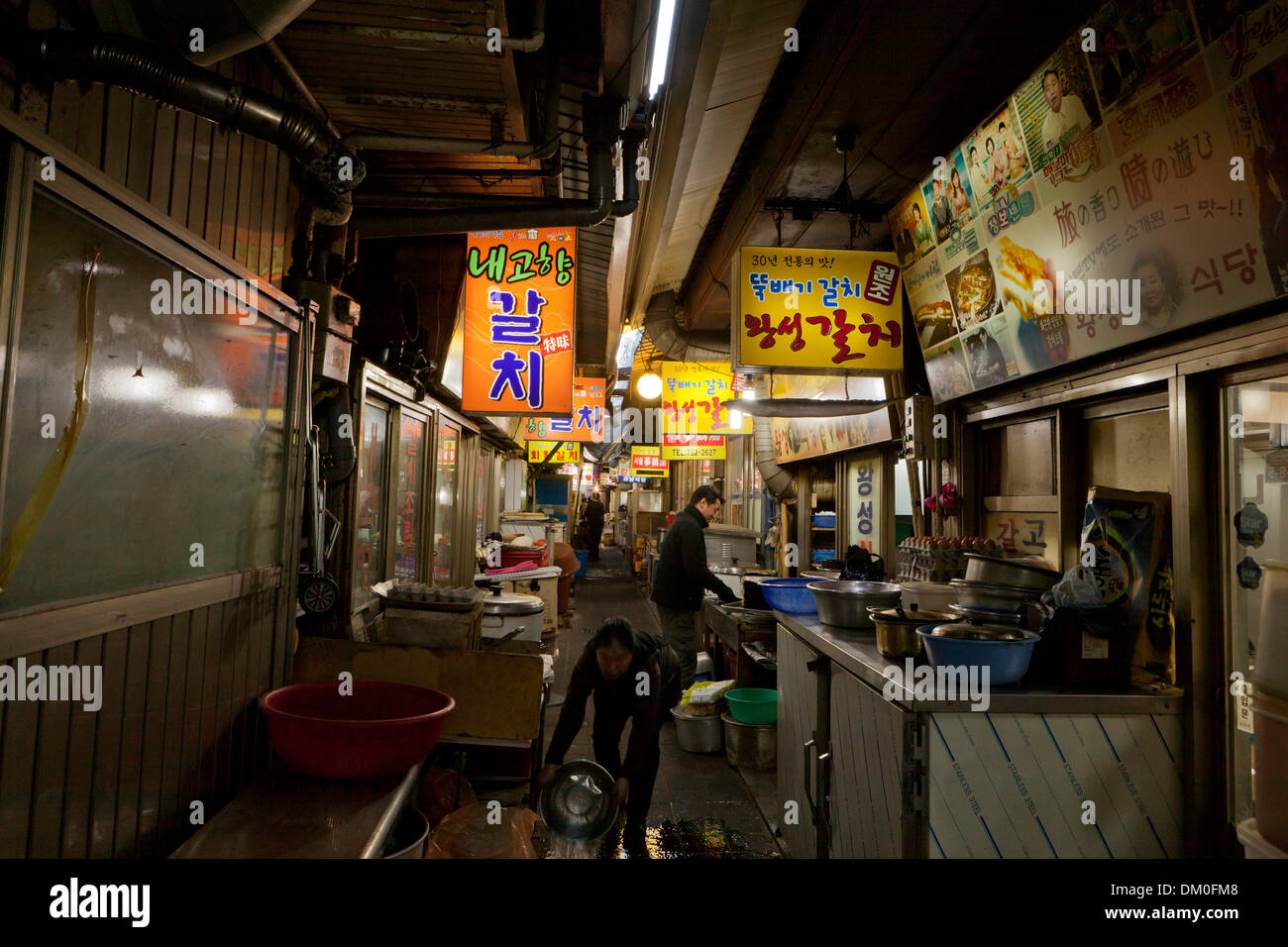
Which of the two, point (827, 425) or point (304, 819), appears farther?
point (827, 425)

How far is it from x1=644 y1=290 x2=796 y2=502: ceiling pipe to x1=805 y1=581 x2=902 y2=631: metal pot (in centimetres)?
707

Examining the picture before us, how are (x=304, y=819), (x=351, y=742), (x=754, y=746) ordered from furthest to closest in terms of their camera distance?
(x=754, y=746)
(x=351, y=742)
(x=304, y=819)

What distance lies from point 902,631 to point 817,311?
3228 mm

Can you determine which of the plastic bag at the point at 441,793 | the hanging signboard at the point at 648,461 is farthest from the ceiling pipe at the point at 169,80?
the hanging signboard at the point at 648,461

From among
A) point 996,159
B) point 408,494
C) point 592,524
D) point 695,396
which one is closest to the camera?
point 996,159

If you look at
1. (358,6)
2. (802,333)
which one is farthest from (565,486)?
(358,6)

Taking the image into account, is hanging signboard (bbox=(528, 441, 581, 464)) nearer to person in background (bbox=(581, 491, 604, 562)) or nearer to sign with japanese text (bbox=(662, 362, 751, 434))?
sign with japanese text (bbox=(662, 362, 751, 434))

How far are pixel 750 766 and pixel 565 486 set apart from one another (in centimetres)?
1932

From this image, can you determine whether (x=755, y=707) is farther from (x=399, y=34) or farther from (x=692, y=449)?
(x=692, y=449)

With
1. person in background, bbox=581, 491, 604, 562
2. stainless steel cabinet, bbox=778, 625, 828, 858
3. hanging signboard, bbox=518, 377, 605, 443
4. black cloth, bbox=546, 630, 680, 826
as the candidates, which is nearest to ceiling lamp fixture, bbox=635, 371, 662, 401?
hanging signboard, bbox=518, 377, 605, 443

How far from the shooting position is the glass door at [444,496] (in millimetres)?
7668

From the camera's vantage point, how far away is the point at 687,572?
789 cm

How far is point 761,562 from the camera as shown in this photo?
1189cm

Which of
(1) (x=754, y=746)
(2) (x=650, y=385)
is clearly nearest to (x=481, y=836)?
(1) (x=754, y=746)
